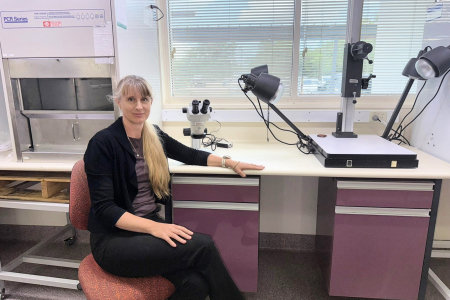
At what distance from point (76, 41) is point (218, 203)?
3.42 ft

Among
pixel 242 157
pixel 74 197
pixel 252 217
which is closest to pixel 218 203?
pixel 252 217

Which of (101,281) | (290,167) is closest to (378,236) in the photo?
(290,167)

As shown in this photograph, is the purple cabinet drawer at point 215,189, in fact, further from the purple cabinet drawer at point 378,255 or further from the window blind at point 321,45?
the window blind at point 321,45

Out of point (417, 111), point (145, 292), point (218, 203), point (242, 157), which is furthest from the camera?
point (417, 111)

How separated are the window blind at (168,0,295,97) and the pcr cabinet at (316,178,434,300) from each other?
0.97 meters

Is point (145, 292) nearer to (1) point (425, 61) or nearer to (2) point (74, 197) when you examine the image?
(2) point (74, 197)

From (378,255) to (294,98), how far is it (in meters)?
1.13

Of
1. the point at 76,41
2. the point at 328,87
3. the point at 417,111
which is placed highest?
the point at 76,41

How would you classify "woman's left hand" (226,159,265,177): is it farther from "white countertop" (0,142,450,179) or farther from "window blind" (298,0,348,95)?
"window blind" (298,0,348,95)

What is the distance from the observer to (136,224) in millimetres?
1082

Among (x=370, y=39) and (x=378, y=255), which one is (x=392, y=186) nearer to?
(x=378, y=255)

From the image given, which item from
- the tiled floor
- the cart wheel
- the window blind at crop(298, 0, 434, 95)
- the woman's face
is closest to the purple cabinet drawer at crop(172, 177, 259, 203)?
the woman's face

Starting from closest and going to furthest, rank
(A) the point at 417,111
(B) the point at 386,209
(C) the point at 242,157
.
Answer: (B) the point at 386,209 → (C) the point at 242,157 → (A) the point at 417,111

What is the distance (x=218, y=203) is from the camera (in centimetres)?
143
